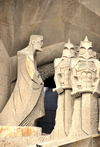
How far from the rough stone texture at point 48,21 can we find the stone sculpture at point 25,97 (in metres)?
0.67

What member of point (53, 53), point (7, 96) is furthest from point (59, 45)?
point (7, 96)

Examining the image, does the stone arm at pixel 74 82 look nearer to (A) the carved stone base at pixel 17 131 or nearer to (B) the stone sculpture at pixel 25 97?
(A) the carved stone base at pixel 17 131

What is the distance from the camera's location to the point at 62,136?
7766 mm

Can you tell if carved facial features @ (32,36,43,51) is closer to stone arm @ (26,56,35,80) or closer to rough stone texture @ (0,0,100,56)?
stone arm @ (26,56,35,80)

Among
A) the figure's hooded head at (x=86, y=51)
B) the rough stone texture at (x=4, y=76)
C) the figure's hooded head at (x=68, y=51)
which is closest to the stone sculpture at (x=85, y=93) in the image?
the figure's hooded head at (x=86, y=51)

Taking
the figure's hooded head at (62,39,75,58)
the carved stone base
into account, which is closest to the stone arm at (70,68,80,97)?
the figure's hooded head at (62,39,75,58)

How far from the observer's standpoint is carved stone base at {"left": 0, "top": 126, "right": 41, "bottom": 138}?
310 inches

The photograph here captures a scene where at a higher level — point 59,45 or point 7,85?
point 59,45

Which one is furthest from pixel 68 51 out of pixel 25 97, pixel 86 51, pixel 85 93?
pixel 25 97

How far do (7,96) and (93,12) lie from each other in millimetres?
2758

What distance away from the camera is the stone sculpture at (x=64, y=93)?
308 inches

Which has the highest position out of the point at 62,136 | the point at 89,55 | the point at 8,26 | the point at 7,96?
the point at 8,26

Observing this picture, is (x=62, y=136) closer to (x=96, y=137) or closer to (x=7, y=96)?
(x=96, y=137)

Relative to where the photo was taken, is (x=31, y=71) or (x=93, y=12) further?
Answer: (x=93, y=12)
